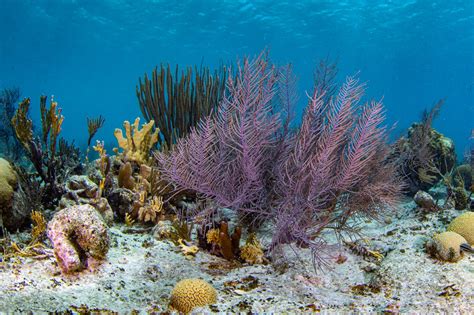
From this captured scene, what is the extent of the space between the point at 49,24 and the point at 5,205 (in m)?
38.6

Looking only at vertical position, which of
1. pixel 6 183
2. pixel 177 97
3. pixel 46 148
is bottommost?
pixel 6 183

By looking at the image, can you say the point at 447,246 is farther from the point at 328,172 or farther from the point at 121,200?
the point at 121,200

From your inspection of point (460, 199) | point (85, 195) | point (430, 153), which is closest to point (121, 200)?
point (85, 195)

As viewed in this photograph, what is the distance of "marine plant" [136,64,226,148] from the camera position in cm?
604

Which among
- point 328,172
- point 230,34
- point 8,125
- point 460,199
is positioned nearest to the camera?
point 328,172

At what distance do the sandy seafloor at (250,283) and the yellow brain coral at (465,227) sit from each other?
0.35 meters

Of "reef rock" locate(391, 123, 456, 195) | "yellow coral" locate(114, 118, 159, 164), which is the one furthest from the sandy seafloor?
"reef rock" locate(391, 123, 456, 195)

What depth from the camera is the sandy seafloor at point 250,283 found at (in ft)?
8.76

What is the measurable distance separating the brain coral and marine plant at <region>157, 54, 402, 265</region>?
62 cm

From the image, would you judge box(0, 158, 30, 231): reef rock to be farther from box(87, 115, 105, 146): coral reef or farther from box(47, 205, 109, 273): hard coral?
box(87, 115, 105, 146): coral reef

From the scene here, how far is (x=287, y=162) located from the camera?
11.3ft

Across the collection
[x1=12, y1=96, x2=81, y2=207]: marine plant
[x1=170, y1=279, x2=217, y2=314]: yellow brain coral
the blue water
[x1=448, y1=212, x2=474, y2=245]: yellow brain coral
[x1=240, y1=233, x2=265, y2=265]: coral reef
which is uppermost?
the blue water

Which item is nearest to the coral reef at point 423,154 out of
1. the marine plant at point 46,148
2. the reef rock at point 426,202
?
the reef rock at point 426,202

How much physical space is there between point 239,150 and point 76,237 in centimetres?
184
